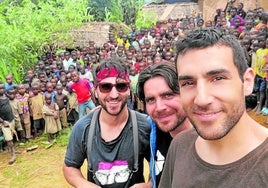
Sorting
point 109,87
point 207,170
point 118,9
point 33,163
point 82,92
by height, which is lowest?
point 33,163

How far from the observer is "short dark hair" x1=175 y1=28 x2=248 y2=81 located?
4.12 feet

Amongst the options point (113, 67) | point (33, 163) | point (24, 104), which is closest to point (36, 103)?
point (24, 104)

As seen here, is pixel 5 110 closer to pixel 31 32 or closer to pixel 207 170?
pixel 31 32

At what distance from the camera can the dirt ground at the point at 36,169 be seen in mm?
5746

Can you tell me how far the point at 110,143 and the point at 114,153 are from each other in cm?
7

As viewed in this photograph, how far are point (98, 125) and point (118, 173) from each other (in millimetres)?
333

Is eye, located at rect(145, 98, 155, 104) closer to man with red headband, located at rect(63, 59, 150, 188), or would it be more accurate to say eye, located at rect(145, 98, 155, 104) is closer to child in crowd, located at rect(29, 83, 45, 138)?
man with red headband, located at rect(63, 59, 150, 188)

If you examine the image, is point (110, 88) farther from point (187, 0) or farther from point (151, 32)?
point (187, 0)

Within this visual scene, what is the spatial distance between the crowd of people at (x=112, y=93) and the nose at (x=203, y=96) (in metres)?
0.03

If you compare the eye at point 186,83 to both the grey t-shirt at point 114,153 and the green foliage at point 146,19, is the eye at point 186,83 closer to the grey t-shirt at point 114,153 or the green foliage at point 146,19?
the grey t-shirt at point 114,153

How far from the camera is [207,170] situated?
1254 mm

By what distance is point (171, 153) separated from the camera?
1.48 metres

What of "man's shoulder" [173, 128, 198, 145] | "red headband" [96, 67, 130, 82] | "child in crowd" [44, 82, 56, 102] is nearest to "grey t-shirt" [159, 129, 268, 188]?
"man's shoulder" [173, 128, 198, 145]

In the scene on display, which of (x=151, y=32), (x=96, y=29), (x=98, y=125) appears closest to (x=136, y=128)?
(x=98, y=125)
